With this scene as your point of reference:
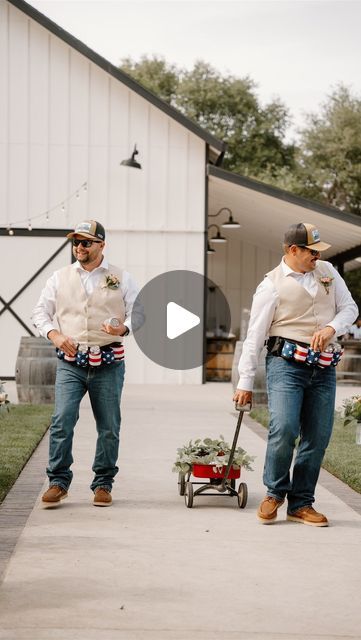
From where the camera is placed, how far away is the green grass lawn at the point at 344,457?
27.0 feet

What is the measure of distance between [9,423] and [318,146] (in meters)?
38.2

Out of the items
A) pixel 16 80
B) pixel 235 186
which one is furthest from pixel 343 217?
pixel 16 80

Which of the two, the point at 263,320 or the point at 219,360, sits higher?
the point at 263,320

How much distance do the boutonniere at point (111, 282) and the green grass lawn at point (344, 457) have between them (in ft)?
7.96

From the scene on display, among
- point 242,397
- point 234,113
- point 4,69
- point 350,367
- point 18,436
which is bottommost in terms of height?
point 350,367

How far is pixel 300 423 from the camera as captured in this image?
652 cm

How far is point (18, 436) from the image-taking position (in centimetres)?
1029

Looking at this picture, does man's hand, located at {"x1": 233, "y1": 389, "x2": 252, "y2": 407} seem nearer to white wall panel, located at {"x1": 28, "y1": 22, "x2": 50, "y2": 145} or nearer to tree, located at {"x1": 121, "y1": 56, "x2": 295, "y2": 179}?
white wall panel, located at {"x1": 28, "y1": 22, "x2": 50, "y2": 145}

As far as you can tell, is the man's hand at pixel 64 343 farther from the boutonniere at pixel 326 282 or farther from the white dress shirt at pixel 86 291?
the boutonniere at pixel 326 282

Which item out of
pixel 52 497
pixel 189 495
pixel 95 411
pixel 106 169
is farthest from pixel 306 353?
pixel 106 169

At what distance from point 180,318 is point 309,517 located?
43.5ft

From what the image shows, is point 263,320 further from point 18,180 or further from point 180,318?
point 18,180

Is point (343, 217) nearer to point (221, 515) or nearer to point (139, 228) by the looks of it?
point (139, 228)
